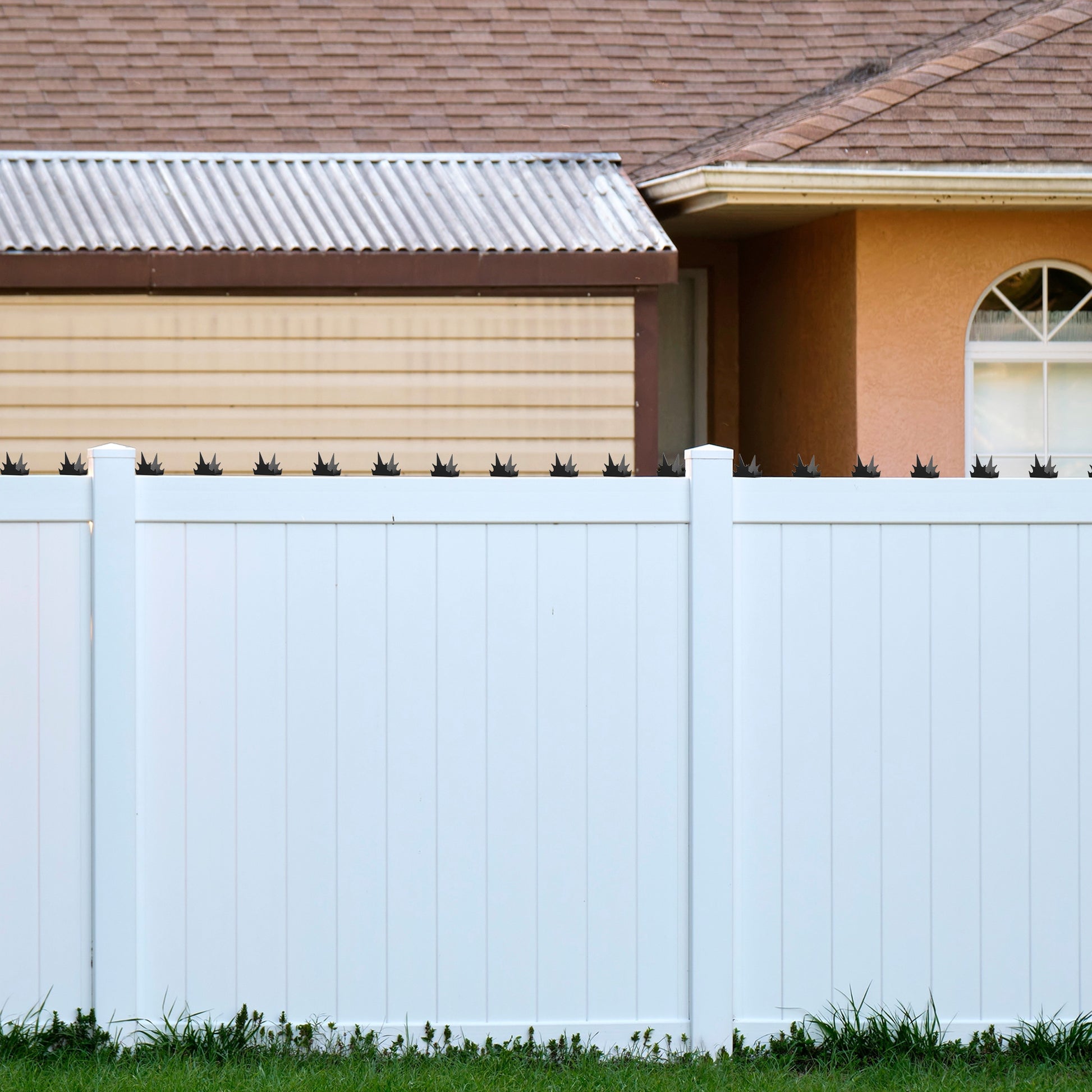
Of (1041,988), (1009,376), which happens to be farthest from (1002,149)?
(1041,988)

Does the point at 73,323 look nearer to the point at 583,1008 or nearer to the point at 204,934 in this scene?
the point at 204,934

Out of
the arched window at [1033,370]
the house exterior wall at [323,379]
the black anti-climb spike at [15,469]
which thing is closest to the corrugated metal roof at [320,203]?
the house exterior wall at [323,379]

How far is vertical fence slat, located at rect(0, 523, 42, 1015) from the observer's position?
3764mm

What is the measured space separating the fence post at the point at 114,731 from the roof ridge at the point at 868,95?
168 inches

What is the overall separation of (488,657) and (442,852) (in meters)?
0.57

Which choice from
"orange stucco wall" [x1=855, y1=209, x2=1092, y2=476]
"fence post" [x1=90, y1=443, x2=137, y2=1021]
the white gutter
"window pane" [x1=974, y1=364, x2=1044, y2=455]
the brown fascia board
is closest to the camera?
"fence post" [x1=90, y1=443, x2=137, y2=1021]

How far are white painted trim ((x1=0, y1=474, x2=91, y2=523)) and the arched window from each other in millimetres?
5442

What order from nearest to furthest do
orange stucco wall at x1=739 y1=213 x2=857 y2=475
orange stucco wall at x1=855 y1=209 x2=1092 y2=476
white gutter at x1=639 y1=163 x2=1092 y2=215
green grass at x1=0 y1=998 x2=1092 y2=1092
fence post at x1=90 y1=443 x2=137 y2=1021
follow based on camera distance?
green grass at x1=0 y1=998 x2=1092 y2=1092, fence post at x1=90 y1=443 x2=137 y2=1021, white gutter at x1=639 y1=163 x2=1092 y2=215, orange stucco wall at x1=855 y1=209 x2=1092 y2=476, orange stucco wall at x1=739 y1=213 x2=857 y2=475

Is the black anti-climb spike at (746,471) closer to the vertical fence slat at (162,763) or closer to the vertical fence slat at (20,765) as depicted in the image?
the vertical fence slat at (162,763)

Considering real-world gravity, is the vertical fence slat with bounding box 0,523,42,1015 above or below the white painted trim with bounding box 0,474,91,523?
below

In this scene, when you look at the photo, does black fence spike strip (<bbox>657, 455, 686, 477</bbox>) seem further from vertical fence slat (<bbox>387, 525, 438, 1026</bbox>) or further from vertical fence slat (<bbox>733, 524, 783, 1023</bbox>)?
vertical fence slat (<bbox>387, 525, 438, 1026</bbox>)

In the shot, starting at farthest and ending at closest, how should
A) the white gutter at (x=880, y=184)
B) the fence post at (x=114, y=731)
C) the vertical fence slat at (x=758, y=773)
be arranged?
the white gutter at (x=880, y=184) < the vertical fence slat at (x=758, y=773) < the fence post at (x=114, y=731)

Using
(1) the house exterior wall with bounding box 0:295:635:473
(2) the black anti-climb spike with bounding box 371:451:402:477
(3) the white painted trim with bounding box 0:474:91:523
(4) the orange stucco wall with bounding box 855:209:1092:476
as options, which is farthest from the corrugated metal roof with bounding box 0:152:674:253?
(3) the white painted trim with bounding box 0:474:91:523

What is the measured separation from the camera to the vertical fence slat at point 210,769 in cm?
377
